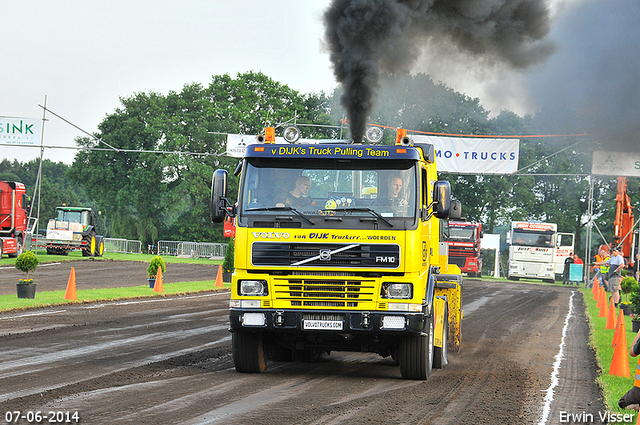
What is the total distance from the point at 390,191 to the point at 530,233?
145 ft

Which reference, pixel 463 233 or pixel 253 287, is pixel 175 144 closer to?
pixel 463 233

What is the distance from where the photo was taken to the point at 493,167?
35469 millimetres

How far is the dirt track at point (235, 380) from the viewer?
24.3ft

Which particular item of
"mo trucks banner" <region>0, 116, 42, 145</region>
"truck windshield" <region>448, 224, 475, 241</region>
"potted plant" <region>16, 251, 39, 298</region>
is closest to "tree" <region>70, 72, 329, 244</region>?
"truck windshield" <region>448, 224, 475, 241</region>

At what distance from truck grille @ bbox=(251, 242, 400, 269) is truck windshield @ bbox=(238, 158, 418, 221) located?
1.31 ft

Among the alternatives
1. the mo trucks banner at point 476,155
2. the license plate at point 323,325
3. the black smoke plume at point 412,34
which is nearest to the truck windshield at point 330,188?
the license plate at point 323,325

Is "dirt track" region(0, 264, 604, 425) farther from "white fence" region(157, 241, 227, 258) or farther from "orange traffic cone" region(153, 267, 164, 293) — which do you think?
"white fence" region(157, 241, 227, 258)

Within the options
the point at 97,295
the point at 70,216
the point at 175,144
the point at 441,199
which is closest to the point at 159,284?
the point at 97,295

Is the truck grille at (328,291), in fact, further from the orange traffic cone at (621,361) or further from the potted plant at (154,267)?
the potted plant at (154,267)

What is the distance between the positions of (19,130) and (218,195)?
106 ft

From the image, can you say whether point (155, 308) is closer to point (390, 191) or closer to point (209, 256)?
point (390, 191)

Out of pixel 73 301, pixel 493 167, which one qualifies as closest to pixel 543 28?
pixel 73 301

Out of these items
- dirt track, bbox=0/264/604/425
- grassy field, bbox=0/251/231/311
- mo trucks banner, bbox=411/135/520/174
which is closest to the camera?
dirt track, bbox=0/264/604/425

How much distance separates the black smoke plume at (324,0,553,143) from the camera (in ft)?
44.4
